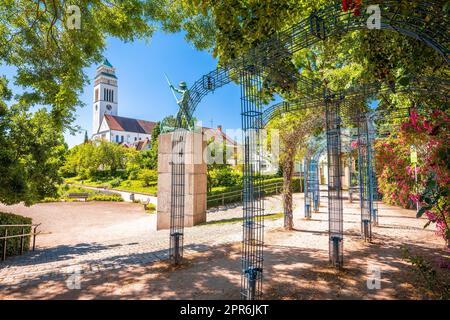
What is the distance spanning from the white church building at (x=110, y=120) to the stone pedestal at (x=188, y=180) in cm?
6048

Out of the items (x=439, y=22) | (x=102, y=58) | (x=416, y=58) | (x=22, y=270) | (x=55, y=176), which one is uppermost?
(x=102, y=58)

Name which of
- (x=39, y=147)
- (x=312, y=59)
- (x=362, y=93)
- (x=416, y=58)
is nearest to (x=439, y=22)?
(x=416, y=58)

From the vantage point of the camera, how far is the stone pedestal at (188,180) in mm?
10898

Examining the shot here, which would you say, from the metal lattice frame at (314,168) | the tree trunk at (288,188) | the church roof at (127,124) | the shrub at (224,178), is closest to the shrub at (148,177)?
the shrub at (224,178)

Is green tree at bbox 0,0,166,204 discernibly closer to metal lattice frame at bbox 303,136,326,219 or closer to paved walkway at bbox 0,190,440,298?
paved walkway at bbox 0,190,440,298

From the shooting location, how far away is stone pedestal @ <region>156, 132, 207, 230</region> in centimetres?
1090

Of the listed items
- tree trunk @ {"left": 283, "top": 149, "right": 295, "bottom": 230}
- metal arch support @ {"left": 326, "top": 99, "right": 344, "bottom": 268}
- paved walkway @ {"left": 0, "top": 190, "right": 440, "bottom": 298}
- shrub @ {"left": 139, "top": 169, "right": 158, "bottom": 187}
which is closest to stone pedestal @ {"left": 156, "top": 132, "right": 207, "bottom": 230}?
paved walkway @ {"left": 0, "top": 190, "right": 440, "bottom": 298}

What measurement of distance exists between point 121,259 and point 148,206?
1117 centimetres

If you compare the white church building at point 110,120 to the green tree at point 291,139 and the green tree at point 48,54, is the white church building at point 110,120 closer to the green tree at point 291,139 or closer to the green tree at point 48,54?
the green tree at point 48,54

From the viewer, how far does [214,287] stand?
454 centimetres

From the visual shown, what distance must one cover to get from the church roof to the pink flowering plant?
195ft

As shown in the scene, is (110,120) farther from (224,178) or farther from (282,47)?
(282,47)
